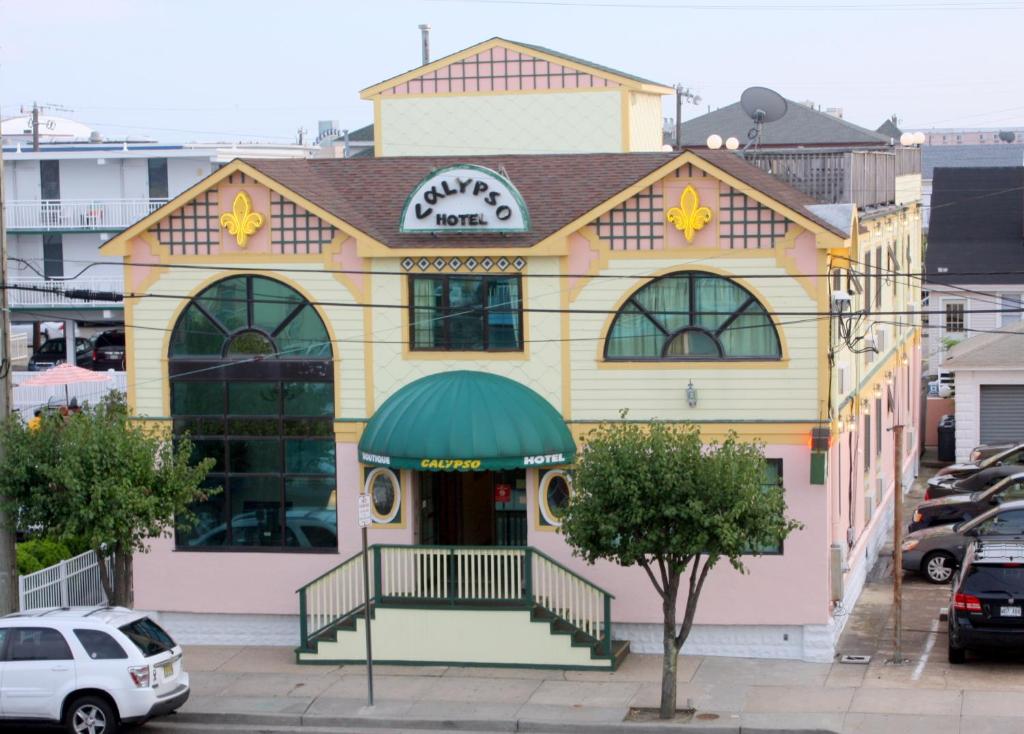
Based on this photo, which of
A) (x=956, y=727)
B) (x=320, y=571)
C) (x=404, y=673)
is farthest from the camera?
(x=320, y=571)

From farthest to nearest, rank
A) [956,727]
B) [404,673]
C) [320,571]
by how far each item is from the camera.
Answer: [320,571]
[404,673]
[956,727]

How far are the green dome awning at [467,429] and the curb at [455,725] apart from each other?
3.80m

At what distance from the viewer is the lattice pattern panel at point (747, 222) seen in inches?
824

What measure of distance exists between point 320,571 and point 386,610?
1.57 m

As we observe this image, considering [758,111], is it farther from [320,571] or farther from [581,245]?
[320,571]

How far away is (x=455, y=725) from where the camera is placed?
61.2 feet

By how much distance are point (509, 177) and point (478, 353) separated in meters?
3.23

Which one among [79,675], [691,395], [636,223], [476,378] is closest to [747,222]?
[636,223]

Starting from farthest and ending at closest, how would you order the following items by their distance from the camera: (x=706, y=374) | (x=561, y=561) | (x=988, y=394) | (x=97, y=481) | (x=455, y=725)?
(x=988, y=394)
(x=561, y=561)
(x=706, y=374)
(x=97, y=481)
(x=455, y=725)

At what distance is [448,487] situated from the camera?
23.6 metres

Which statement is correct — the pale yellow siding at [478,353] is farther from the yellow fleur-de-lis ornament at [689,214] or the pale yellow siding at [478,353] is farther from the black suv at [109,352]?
the black suv at [109,352]

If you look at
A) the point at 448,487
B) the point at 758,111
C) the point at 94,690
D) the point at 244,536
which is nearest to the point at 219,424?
the point at 244,536

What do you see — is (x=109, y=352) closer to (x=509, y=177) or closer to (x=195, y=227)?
(x=195, y=227)

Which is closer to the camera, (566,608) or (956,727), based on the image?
(956,727)
